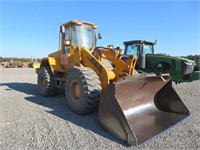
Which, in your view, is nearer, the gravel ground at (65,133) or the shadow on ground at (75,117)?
the gravel ground at (65,133)

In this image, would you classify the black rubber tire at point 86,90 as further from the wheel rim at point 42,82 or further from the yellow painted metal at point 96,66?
the wheel rim at point 42,82

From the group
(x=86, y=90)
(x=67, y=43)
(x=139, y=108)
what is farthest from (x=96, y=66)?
(x=67, y=43)

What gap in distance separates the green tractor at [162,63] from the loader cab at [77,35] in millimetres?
2730

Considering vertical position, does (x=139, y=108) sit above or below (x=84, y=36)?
below

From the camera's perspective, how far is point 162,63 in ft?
29.0

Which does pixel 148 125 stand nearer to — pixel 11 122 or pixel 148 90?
pixel 148 90

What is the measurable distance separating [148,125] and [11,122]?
9.19 feet

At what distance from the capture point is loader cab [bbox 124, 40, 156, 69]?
28.8 ft

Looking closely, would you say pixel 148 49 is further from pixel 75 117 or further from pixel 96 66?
pixel 75 117

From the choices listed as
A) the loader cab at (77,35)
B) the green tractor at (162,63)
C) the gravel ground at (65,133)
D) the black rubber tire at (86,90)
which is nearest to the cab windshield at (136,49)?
the green tractor at (162,63)

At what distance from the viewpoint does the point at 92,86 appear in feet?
14.5

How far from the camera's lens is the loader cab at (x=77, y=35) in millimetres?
6246

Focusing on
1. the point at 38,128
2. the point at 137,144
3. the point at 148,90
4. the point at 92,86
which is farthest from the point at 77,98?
the point at 137,144

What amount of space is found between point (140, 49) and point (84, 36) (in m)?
3.58
